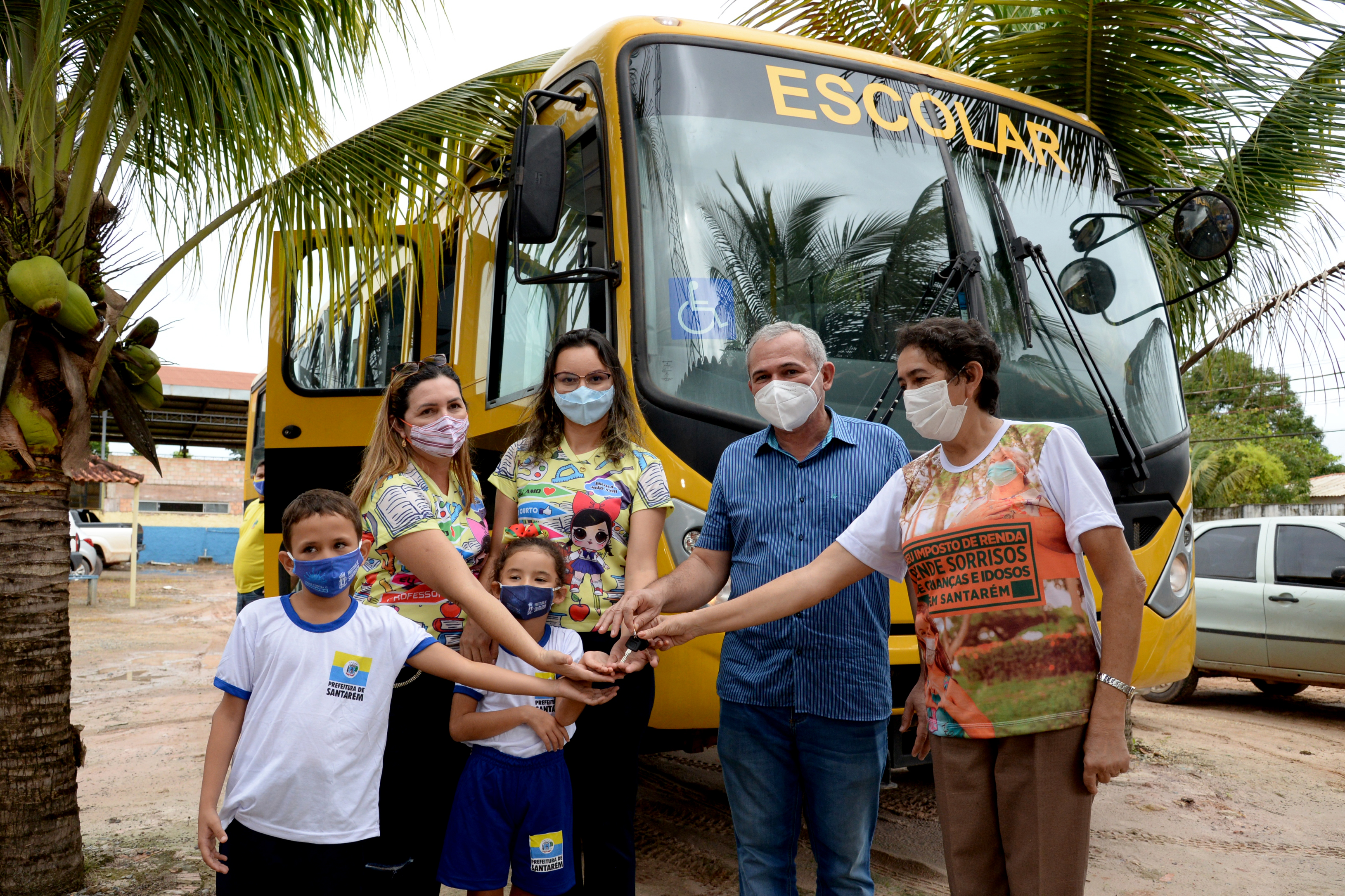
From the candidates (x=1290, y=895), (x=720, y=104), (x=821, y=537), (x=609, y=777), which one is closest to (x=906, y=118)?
(x=720, y=104)

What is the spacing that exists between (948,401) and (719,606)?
0.76m

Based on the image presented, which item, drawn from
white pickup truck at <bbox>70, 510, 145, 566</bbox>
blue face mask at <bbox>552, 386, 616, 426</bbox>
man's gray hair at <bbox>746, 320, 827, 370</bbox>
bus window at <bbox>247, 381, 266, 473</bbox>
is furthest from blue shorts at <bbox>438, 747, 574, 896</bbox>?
white pickup truck at <bbox>70, 510, 145, 566</bbox>

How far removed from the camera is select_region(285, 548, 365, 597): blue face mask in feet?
8.20

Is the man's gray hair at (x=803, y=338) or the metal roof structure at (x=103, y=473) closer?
the man's gray hair at (x=803, y=338)

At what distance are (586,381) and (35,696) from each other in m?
2.49

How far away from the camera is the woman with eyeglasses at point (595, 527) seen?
2.76 meters

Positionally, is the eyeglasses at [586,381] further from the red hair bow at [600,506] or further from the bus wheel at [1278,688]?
the bus wheel at [1278,688]

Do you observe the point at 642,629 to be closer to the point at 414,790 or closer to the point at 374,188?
the point at 414,790

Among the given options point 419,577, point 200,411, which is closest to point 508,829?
point 419,577

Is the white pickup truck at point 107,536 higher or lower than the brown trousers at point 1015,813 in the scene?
lower

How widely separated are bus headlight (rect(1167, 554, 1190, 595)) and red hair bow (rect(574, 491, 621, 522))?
7.48ft

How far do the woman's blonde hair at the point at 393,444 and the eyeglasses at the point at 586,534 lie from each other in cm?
40

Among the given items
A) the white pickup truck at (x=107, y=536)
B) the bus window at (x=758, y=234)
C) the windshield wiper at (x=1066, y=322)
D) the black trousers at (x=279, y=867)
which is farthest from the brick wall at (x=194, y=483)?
the black trousers at (x=279, y=867)

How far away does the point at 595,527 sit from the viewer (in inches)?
112
